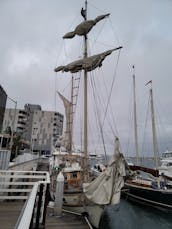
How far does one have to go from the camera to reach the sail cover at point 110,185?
6520 millimetres

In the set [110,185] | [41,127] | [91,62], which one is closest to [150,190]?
[110,185]

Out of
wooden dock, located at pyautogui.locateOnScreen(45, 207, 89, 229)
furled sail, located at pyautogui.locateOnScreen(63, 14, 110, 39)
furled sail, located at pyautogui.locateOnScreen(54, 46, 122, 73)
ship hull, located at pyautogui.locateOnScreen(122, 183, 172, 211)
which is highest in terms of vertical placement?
furled sail, located at pyautogui.locateOnScreen(63, 14, 110, 39)

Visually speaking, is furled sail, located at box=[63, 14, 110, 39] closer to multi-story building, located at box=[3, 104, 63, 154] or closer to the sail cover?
the sail cover

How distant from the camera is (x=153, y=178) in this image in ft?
53.4

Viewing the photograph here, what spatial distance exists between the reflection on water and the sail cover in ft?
13.3

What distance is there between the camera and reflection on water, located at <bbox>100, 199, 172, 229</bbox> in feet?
36.0

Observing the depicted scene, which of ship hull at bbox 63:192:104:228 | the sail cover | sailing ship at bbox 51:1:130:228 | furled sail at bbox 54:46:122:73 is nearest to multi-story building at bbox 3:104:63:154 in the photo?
furled sail at bbox 54:46:122:73

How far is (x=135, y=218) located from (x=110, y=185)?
26.3 feet

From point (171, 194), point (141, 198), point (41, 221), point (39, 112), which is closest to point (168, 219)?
point (171, 194)

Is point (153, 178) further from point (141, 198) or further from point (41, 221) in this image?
point (41, 221)

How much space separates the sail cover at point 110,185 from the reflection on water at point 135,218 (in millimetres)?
4053

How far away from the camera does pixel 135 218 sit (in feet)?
41.2

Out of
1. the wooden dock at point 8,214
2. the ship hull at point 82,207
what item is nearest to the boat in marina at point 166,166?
the ship hull at point 82,207

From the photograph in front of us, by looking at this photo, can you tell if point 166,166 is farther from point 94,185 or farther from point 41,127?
point 41,127
